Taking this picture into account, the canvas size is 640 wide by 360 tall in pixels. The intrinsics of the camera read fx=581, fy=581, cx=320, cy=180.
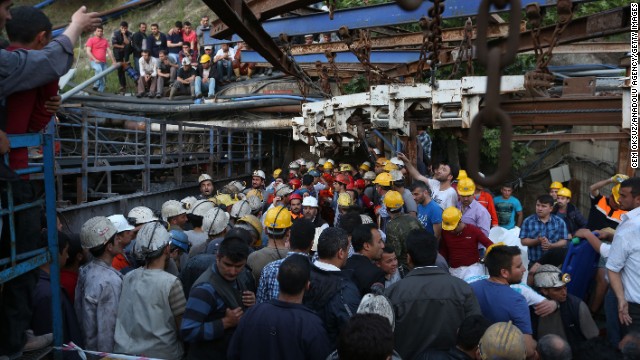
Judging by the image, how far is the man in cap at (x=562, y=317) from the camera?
4.31m

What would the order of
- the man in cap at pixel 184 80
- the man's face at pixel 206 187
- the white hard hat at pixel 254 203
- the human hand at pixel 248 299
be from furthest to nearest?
1. the man in cap at pixel 184 80
2. the man's face at pixel 206 187
3. the white hard hat at pixel 254 203
4. the human hand at pixel 248 299

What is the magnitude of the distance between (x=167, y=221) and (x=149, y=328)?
9.96ft

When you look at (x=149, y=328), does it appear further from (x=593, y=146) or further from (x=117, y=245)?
(x=593, y=146)

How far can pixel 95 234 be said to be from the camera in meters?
4.30

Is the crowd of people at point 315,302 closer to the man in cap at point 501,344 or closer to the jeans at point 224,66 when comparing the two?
the man in cap at point 501,344

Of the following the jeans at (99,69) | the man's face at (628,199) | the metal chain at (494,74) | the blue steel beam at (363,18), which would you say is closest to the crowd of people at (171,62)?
the jeans at (99,69)

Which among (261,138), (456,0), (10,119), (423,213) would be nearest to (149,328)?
(10,119)

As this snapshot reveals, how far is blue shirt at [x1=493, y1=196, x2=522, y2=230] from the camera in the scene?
26.6 feet

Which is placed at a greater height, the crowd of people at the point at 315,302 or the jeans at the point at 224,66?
the jeans at the point at 224,66

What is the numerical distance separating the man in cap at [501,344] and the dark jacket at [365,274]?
1270mm

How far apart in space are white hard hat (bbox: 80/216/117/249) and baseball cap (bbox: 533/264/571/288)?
327cm

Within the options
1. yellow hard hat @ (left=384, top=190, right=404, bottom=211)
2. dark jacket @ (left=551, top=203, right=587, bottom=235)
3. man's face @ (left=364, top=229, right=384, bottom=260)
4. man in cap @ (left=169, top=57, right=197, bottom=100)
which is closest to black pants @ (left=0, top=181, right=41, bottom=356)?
man's face @ (left=364, top=229, right=384, bottom=260)

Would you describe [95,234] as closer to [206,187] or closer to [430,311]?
[430,311]

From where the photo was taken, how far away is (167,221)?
22.1ft
